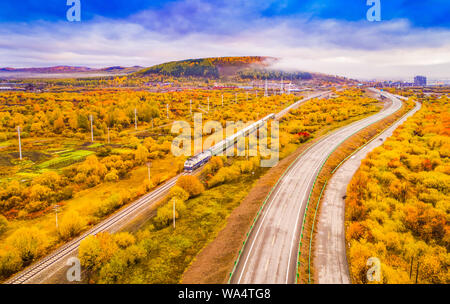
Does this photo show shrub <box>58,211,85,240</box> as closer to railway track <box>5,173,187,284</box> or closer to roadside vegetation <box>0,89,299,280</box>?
roadside vegetation <box>0,89,299,280</box>

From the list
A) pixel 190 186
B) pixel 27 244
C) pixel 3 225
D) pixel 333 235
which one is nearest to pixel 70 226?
pixel 27 244

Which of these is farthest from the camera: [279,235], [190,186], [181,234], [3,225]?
[190,186]

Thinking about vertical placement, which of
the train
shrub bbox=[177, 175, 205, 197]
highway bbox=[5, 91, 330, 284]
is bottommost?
highway bbox=[5, 91, 330, 284]

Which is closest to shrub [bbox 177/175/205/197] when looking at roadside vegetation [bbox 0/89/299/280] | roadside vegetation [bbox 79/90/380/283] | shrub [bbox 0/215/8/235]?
roadside vegetation [bbox 79/90/380/283]

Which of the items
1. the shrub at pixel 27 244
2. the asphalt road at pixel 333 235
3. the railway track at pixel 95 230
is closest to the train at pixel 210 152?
the railway track at pixel 95 230

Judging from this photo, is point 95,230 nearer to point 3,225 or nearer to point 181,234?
point 181,234

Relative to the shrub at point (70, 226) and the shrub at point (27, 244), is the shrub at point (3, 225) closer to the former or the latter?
the shrub at point (27, 244)
